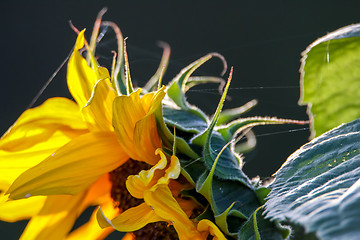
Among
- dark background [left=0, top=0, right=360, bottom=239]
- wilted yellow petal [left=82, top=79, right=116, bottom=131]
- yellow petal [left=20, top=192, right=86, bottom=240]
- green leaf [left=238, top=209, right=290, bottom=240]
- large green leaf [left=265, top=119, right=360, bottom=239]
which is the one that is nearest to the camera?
large green leaf [left=265, top=119, right=360, bottom=239]

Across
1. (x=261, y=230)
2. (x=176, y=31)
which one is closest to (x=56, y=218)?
(x=261, y=230)

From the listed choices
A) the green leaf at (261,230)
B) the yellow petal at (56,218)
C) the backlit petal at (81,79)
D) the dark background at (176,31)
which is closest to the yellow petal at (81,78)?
the backlit petal at (81,79)

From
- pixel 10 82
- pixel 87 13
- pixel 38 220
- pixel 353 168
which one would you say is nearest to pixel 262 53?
pixel 87 13

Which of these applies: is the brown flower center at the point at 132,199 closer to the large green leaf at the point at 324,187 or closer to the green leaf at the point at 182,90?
the green leaf at the point at 182,90

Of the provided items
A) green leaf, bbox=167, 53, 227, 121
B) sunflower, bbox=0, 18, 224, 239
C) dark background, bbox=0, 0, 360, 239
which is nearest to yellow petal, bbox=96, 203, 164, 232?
sunflower, bbox=0, 18, 224, 239

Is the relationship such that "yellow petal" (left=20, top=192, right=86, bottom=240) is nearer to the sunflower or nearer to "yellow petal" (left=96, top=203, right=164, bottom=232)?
the sunflower

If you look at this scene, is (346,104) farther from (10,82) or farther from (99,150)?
(10,82)
